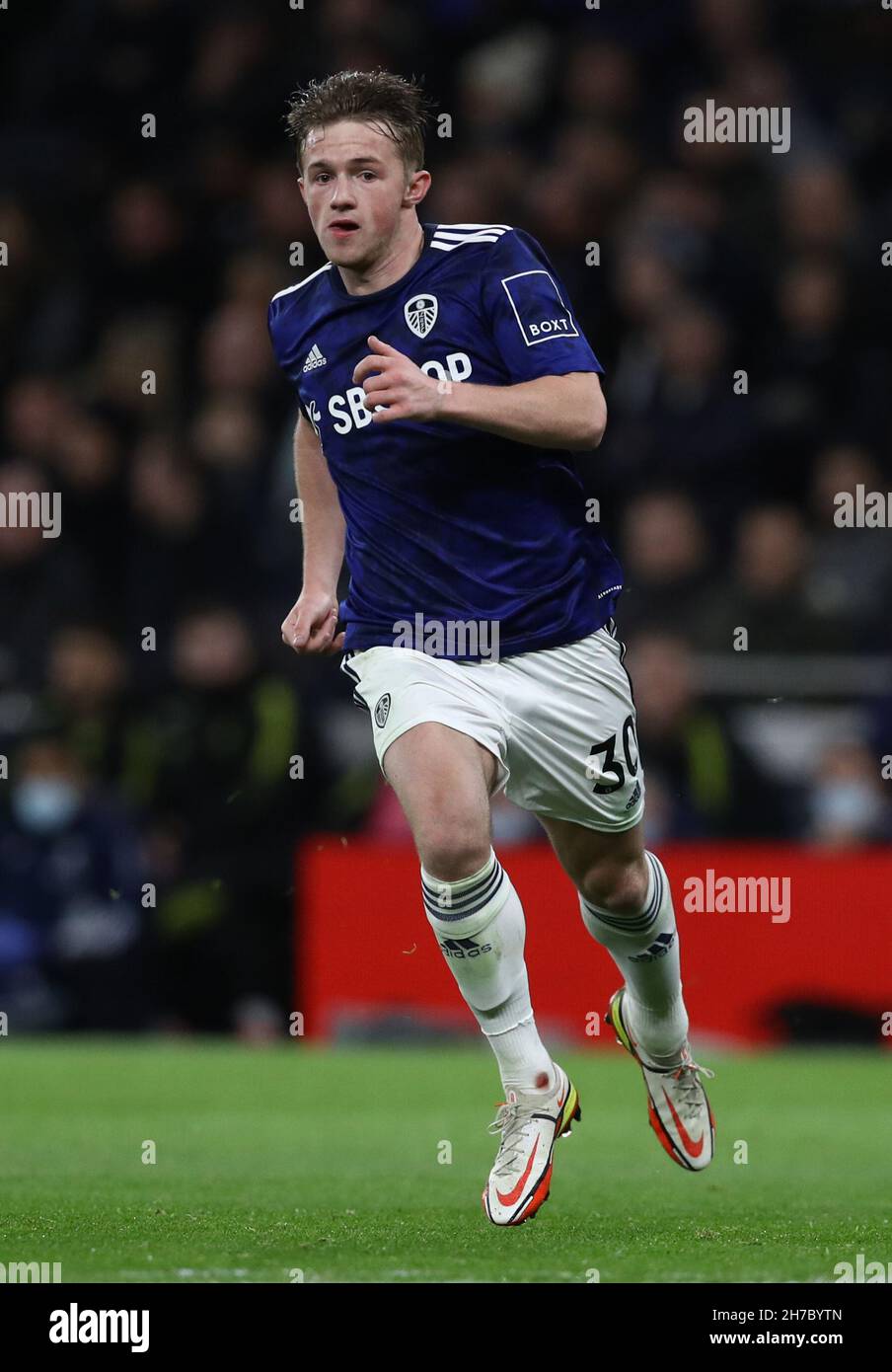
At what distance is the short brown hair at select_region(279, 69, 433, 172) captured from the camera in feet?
16.0

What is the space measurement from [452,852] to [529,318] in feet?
3.94

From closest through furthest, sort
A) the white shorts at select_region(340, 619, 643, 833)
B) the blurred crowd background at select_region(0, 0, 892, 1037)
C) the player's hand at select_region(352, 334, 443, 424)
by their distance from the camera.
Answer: the player's hand at select_region(352, 334, 443, 424)
the white shorts at select_region(340, 619, 643, 833)
the blurred crowd background at select_region(0, 0, 892, 1037)

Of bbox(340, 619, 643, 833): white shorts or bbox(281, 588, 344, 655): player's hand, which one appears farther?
bbox(281, 588, 344, 655): player's hand

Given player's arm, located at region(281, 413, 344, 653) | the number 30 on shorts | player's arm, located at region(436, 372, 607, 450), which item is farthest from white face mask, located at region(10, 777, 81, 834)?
player's arm, located at region(436, 372, 607, 450)

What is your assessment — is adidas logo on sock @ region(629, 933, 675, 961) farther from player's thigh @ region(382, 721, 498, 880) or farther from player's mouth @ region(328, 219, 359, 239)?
player's mouth @ region(328, 219, 359, 239)

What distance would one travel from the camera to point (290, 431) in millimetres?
11438

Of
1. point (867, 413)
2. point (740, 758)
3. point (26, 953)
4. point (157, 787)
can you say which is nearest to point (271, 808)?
point (157, 787)

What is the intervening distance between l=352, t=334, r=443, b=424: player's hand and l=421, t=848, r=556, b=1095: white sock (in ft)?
3.21

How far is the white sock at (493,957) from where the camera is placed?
4.71 metres

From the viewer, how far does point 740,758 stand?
9883mm

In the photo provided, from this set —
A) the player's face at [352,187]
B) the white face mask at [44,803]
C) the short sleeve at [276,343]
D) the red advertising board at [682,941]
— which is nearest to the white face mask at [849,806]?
the red advertising board at [682,941]

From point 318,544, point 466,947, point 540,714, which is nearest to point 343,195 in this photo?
point 318,544

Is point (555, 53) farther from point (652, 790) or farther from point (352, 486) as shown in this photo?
point (352, 486)

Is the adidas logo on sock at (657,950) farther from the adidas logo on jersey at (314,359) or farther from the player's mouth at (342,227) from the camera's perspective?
the player's mouth at (342,227)
